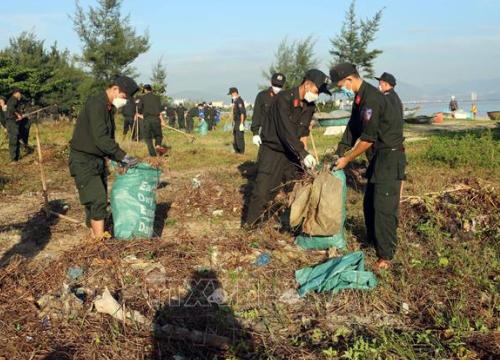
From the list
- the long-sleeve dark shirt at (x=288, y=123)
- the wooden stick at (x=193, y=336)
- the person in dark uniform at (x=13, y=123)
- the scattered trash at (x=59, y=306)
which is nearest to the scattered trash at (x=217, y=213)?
the long-sleeve dark shirt at (x=288, y=123)

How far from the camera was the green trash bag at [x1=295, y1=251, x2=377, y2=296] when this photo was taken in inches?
137

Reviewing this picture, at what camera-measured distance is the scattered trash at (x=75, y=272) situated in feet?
12.0

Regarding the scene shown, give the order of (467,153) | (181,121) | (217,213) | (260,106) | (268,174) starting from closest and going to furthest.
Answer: (268,174)
(217,213)
(260,106)
(467,153)
(181,121)

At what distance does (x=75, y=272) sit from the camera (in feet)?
12.2

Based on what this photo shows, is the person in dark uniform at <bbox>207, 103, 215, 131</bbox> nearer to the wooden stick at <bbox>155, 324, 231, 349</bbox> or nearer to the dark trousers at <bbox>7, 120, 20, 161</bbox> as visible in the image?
the dark trousers at <bbox>7, 120, 20, 161</bbox>

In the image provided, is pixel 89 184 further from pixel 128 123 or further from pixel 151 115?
pixel 128 123

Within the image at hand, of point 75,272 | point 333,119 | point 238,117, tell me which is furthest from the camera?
point 333,119

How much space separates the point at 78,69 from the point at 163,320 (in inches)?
1273

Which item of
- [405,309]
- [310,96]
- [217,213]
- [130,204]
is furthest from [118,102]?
[405,309]

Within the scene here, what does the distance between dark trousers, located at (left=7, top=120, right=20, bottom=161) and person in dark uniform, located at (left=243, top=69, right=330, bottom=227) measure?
7.45 m

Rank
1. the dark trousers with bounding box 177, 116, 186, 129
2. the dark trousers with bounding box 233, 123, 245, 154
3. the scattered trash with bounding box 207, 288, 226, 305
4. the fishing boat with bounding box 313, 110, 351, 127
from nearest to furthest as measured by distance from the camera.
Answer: the scattered trash with bounding box 207, 288, 226, 305, the dark trousers with bounding box 233, 123, 245, 154, the fishing boat with bounding box 313, 110, 351, 127, the dark trousers with bounding box 177, 116, 186, 129

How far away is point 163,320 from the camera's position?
3.17m

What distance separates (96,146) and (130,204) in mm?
611

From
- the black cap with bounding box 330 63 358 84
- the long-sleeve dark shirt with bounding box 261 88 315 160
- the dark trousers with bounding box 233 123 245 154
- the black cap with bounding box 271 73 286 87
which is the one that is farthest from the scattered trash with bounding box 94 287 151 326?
the dark trousers with bounding box 233 123 245 154
